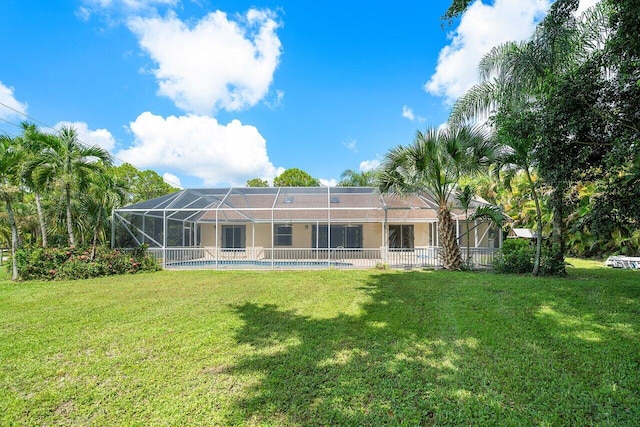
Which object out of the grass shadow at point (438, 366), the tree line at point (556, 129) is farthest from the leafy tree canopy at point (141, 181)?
the grass shadow at point (438, 366)

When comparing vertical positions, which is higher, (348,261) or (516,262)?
(516,262)

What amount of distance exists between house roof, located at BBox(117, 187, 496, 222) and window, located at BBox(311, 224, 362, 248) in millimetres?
2822

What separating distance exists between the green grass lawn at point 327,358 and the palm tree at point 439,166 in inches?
165

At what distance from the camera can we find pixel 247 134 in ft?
94.8

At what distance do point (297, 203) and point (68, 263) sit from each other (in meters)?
9.62

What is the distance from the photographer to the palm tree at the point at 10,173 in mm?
10164

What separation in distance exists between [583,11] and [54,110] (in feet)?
79.7

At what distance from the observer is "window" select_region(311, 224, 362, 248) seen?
20938 millimetres

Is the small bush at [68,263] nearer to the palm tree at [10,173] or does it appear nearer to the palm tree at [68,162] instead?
the palm tree at [10,173]

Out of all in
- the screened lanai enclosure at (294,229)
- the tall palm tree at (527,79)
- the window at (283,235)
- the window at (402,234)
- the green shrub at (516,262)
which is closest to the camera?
A: the tall palm tree at (527,79)

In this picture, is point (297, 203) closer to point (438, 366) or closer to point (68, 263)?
point (68, 263)

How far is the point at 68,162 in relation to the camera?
36.7 ft

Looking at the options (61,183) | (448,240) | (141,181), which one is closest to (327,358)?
(448,240)

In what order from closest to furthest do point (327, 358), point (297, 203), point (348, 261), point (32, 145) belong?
point (327, 358) → point (32, 145) → point (348, 261) → point (297, 203)
